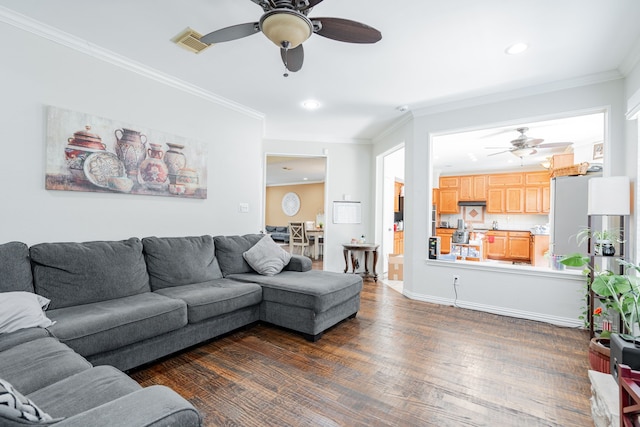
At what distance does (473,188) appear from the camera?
8.09 meters

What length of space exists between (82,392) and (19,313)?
101 centimetres

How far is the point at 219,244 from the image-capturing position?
3475mm

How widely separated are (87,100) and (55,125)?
14.2 inches

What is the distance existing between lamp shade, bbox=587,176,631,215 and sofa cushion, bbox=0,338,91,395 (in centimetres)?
374

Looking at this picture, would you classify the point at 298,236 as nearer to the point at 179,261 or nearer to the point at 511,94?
the point at 179,261

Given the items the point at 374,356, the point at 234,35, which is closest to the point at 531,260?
the point at 374,356

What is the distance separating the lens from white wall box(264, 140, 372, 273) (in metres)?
5.43

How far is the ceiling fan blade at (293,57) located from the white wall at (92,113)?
5.68ft

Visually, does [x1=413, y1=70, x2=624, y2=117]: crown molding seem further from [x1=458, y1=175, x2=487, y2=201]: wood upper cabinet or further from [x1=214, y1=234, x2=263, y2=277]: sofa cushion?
[x1=458, y1=175, x2=487, y2=201]: wood upper cabinet

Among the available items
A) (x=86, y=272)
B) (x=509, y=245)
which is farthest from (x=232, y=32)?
(x=509, y=245)

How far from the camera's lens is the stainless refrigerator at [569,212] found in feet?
11.7

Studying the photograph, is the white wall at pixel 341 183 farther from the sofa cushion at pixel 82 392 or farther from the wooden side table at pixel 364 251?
the sofa cushion at pixel 82 392

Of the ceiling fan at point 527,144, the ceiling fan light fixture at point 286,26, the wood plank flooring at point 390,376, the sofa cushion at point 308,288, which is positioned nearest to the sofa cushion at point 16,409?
the wood plank flooring at point 390,376

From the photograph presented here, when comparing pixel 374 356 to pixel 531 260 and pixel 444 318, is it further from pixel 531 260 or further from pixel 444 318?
pixel 531 260
